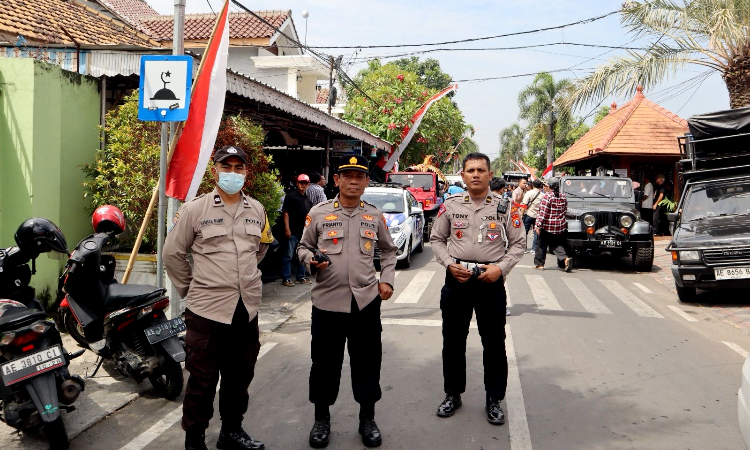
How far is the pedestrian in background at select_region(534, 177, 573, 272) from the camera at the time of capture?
11148 millimetres

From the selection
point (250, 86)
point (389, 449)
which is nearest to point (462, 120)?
point (250, 86)

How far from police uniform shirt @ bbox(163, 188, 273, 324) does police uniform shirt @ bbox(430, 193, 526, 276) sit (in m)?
1.45

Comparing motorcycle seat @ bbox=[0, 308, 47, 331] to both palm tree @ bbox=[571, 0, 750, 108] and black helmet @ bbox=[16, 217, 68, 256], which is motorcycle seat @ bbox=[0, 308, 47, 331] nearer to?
black helmet @ bbox=[16, 217, 68, 256]

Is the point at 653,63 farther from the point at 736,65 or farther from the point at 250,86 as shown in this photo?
the point at 250,86

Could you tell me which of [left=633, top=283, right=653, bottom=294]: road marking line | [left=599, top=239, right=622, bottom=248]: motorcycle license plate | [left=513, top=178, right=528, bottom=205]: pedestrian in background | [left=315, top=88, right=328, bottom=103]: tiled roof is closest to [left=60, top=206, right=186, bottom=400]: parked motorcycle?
[left=633, top=283, right=653, bottom=294]: road marking line

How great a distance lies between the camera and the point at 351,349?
13.0 ft

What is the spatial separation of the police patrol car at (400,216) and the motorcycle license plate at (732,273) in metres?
5.39

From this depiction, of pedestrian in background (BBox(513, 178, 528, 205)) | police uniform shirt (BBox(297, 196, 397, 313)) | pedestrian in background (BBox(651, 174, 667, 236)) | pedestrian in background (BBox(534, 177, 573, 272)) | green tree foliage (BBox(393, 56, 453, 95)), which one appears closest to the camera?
police uniform shirt (BBox(297, 196, 397, 313))

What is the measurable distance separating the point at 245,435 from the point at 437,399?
160 cm

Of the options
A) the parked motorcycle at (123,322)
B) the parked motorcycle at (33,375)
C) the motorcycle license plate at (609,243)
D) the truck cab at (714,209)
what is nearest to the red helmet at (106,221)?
the parked motorcycle at (123,322)

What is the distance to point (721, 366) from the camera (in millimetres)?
5688

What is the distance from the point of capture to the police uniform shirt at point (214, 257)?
354 cm

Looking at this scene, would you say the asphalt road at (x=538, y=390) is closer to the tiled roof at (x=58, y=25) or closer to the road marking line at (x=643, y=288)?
the road marking line at (x=643, y=288)

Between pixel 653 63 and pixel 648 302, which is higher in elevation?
pixel 653 63
